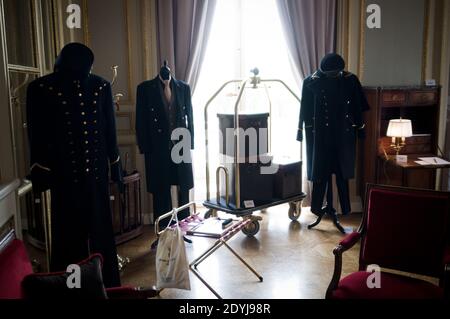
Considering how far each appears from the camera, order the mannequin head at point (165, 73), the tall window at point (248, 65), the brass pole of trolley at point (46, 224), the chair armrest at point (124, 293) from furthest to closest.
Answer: the tall window at point (248, 65), the mannequin head at point (165, 73), the brass pole of trolley at point (46, 224), the chair armrest at point (124, 293)

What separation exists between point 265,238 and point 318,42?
1975 millimetres

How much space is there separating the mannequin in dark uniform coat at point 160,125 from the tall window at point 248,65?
904 mm

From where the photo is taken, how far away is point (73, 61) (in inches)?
103

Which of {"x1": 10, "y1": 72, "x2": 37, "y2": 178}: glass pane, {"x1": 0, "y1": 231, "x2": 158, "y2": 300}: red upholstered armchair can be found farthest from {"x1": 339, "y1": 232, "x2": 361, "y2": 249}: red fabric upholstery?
{"x1": 10, "y1": 72, "x2": 37, "y2": 178}: glass pane

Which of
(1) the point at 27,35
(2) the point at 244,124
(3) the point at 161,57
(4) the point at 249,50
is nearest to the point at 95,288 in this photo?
(1) the point at 27,35

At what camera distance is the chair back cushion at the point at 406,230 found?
231 centimetres

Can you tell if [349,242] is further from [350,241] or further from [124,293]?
[124,293]

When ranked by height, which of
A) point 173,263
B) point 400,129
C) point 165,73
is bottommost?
point 173,263

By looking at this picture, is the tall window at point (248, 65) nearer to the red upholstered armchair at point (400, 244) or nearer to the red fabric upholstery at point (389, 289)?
the red upholstered armchair at point (400, 244)

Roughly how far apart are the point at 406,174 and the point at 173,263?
2674 mm

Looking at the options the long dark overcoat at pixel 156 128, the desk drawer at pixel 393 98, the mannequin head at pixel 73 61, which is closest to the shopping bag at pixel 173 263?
the mannequin head at pixel 73 61

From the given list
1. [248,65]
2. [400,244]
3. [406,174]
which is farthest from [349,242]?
[248,65]

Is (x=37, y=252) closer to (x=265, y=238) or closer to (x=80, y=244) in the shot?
(x=80, y=244)

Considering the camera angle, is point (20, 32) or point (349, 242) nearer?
point (349, 242)
